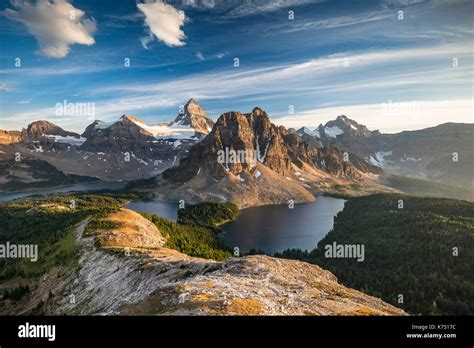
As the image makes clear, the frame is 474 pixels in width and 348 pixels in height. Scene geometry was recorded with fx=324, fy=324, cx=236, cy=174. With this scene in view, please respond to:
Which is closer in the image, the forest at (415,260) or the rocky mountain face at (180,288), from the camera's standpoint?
the rocky mountain face at (180,288)

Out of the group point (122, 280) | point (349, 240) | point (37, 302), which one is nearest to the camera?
point (122, 280)

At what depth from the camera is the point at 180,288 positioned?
3791cm

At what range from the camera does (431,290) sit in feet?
307

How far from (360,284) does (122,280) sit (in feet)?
244

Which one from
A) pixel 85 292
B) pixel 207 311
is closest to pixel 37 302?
pixel 85 292

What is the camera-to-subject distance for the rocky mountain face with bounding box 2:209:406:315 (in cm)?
3425

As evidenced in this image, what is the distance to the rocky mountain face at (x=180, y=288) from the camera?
1348 inches

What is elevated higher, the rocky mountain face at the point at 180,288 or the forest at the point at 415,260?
the rocky mountain face at the point at 180,288

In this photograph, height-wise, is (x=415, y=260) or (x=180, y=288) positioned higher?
(x=180, y=288)

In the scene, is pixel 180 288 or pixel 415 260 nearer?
pixel 180 288

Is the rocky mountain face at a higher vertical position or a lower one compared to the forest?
higher

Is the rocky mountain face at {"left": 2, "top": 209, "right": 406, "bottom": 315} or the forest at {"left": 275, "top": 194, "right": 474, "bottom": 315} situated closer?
the rocky mountain face at {"left": 2, "top": 209, "right": 406, "bottom": 315}
